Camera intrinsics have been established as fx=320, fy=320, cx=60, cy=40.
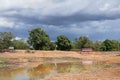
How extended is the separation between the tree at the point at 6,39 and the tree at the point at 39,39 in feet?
39.4

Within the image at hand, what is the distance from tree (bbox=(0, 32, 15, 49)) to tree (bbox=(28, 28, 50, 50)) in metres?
12.0

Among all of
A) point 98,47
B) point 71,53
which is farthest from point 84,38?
point 71,53

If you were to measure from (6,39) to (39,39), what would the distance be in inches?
609

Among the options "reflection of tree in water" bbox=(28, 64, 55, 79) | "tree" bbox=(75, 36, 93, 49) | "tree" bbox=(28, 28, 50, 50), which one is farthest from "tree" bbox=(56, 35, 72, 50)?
"reflection of tree in water" bbox=(28, 64, 55, 79)

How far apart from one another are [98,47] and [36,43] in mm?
37696

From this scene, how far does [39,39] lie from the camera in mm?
125875

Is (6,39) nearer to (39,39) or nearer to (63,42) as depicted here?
(39,39)

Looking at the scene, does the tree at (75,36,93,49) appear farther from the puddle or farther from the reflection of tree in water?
the reflection of tree in water

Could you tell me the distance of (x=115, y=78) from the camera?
111ft

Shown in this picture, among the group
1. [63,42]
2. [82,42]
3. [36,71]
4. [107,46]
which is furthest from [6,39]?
[36,71]

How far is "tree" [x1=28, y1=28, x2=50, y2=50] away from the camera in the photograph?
126188 mm

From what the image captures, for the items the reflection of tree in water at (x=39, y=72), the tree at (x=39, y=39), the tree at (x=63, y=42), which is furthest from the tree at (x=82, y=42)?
the reflection of tree in water at (x=39, y=72)

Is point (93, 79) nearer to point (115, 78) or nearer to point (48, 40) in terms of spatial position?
point (115, 78)

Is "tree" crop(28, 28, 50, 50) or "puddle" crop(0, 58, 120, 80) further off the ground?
"tree" crop(28, 28, 50, 50)
